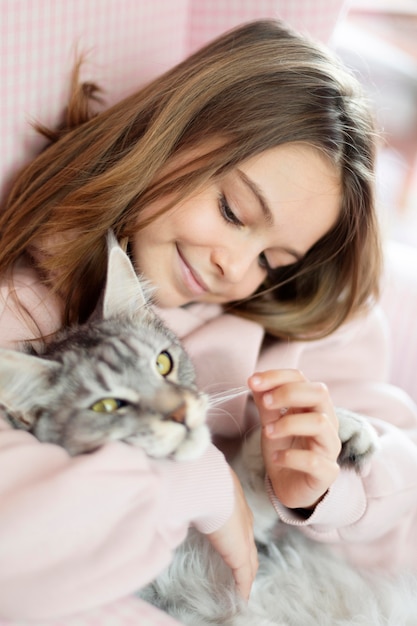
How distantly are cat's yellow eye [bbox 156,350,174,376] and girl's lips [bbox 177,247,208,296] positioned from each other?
238 millimetres

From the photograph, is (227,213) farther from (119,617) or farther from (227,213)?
(119,617)

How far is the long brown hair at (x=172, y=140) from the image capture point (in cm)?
107

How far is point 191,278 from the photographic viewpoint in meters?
1.14

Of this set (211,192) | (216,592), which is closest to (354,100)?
(211,192)

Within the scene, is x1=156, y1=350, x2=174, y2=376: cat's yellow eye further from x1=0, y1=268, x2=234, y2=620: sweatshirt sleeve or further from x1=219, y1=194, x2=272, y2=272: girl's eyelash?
x1=219, y1=194, x2=272, y2=272: girl's eyelash

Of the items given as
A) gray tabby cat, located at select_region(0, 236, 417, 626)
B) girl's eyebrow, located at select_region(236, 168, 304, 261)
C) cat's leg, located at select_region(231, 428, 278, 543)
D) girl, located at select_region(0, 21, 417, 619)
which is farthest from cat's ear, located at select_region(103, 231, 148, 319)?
cat's leg, located at select_region(231, 428, 278, 543)

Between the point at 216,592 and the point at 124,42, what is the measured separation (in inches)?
39.7

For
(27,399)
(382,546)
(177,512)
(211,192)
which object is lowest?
(382,546)

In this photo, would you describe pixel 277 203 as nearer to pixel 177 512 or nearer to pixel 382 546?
pixel 177 512

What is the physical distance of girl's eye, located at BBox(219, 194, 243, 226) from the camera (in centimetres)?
107

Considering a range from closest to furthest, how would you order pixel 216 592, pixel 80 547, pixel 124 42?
1. pixel 80 547
2. pixel 216 592
3. pixel 124 42

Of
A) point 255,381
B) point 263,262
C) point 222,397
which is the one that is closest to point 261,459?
point 222,397

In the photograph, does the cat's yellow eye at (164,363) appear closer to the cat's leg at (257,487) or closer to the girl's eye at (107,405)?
the girl's eye at (107,405)

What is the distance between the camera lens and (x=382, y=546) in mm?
1173
